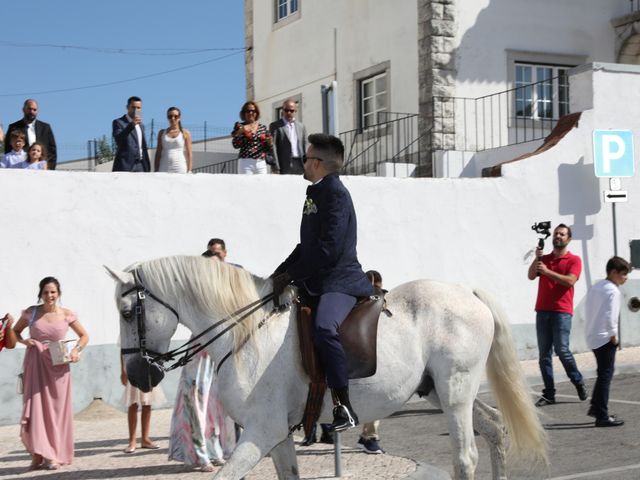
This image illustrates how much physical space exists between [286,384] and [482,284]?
32.1ft

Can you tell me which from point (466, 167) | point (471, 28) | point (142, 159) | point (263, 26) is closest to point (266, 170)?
point (142, 159)

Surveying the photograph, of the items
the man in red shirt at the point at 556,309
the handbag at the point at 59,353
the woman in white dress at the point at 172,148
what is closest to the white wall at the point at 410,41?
the woman in white dress at the point at 172,148

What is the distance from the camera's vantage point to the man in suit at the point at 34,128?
13344 mm

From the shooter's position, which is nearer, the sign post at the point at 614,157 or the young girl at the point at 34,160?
the young girl at the point at 34,160

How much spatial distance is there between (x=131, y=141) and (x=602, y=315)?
6657 mm

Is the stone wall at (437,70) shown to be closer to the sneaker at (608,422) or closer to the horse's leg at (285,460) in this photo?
the sneaker at (608,422)

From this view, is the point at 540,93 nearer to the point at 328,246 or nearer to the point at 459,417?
the point at 459,417

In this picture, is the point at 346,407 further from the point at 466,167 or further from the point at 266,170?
the point at 466,167

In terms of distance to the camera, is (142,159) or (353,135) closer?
(142,159)

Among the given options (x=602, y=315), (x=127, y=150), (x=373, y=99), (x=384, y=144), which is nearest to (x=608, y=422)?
(x=602, y=315)

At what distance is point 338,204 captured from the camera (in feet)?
20.8

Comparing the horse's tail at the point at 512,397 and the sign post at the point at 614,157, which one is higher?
the sign post at the point at 614,157

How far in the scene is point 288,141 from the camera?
14891 millimetres

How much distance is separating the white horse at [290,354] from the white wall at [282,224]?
20.3ft
